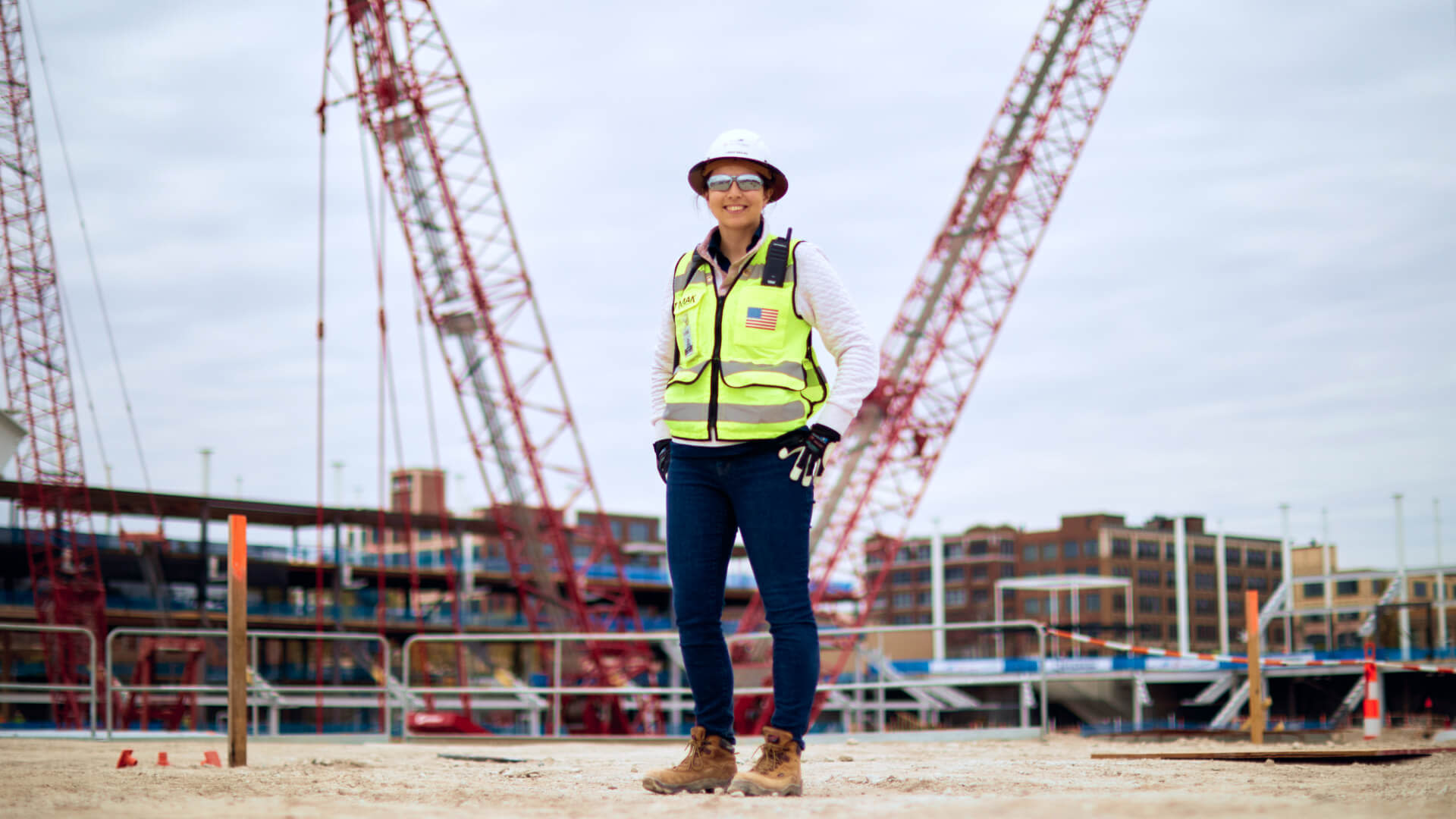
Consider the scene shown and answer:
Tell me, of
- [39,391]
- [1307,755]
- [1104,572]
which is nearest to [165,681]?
[39,391]

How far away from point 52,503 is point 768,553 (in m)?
38.9

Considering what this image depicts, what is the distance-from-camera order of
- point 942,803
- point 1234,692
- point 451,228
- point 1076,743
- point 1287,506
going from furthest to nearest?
point 1287,506
point 1234,692
point 451,228
point 1076,743
point 942,803

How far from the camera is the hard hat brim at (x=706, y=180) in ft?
11.4

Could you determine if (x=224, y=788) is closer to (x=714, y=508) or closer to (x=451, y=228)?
(x=714, y=508)

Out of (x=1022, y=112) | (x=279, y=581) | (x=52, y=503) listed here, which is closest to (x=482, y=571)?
(x=279, y=581)

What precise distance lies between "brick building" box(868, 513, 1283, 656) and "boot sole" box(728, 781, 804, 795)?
60763 mm

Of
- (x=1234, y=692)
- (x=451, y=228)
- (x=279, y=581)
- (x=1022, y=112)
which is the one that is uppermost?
(x=1022, y=112)

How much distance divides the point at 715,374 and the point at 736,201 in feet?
1.49

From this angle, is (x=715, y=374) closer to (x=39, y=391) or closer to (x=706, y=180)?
(x=706, y=180)

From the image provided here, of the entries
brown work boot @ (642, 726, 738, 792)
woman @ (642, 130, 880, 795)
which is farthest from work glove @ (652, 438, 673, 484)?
brown work boot @ (642, 726, 738, 792)

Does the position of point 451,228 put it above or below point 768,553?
above

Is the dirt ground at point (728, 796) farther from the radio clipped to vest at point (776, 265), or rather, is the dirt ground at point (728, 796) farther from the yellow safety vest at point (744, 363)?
the radio clipped to vest at point (776, 265)

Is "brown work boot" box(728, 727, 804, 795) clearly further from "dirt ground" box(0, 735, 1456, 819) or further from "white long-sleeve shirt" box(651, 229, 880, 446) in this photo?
"white long-sleeve shirt" box(651, 229, 880, 446)

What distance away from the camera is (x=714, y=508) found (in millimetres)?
3387
